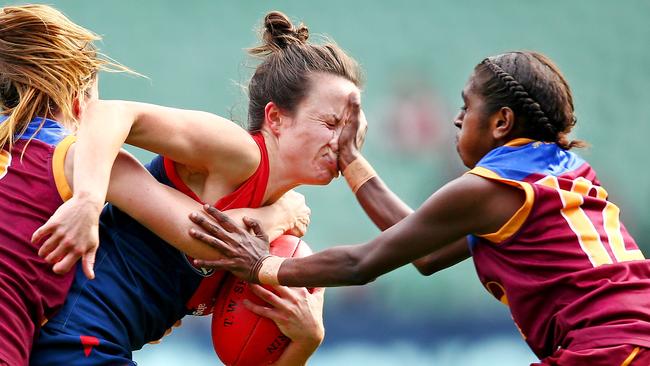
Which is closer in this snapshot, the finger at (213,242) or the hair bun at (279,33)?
the finger at (213,242)

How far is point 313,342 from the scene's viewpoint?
12.4 ft

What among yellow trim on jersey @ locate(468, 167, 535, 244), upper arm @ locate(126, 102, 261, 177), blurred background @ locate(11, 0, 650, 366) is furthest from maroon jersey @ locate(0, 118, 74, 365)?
blurred background @ locate(11, 0, 650, 366)

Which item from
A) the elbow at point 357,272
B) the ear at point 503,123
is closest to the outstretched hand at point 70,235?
the elbow at point 357,272

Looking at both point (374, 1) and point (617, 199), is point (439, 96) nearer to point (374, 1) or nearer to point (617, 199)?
point (374, 1)

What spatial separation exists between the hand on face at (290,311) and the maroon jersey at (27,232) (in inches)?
25.4

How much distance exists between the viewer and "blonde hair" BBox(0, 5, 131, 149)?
11.5ft

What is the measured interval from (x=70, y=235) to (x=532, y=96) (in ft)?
4.79

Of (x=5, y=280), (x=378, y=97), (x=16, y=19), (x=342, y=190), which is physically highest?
(x=16, y=19)

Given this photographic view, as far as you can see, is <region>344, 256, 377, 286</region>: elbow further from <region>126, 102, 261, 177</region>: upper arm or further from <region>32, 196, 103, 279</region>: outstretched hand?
<region>32, 196, 103, 279</region>: outstretched hand

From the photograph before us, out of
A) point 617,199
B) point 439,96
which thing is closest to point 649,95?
point 617,199

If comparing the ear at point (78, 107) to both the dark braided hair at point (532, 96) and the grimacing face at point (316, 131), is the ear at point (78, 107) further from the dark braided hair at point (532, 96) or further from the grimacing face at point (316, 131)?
the dark braided hair at point (532, 96)

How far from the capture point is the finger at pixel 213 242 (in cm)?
349

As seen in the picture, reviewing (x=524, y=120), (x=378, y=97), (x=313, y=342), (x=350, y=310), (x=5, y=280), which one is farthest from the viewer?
(x=378, y=97)

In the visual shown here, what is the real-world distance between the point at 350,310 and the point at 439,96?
5.38 feet
